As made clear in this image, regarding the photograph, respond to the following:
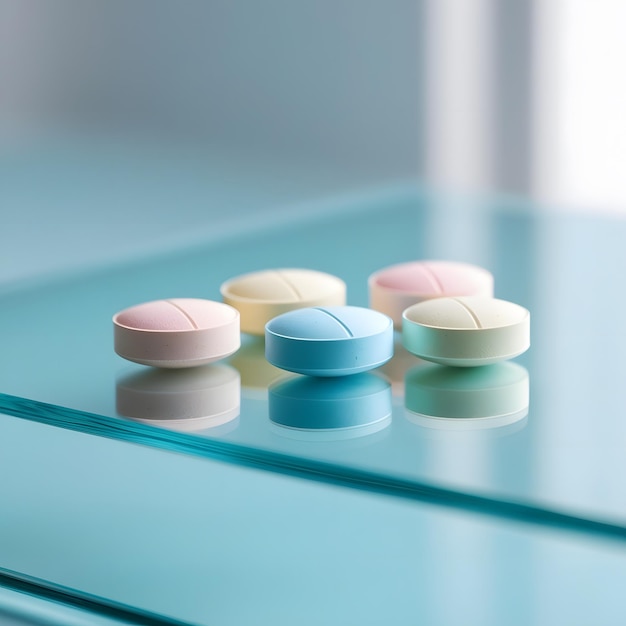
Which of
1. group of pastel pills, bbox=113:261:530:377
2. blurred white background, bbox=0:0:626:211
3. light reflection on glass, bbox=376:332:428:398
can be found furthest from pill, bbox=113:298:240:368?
blurred white background, bbox=0:0:626:211

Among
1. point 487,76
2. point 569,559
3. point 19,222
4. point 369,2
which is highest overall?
point 369,2

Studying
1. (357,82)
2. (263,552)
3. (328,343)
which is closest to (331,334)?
(328,343)

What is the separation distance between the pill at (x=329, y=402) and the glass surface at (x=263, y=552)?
108 mm

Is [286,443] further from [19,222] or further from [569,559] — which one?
[19,222]

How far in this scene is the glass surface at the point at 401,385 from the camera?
846mm

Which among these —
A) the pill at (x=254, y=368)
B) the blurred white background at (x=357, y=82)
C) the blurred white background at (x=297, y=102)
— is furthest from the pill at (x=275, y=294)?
the blurred white background at (x=357, y=82)

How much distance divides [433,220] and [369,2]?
1.65m

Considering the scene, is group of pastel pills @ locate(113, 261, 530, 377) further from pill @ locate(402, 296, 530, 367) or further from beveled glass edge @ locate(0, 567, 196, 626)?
beveled glass edge @ locate(0, 567, 196, 626)

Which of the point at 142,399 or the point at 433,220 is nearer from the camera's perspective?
the point at 142,399

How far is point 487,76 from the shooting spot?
3080 mm

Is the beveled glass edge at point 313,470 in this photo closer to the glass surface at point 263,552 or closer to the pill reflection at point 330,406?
the pill reflection at point 330,406

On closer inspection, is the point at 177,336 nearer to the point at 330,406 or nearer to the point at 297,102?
the point at 330,406

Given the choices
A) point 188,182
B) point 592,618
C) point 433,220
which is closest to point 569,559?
point 592,618

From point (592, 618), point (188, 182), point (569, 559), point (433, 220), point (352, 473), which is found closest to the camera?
point (352, 473)
